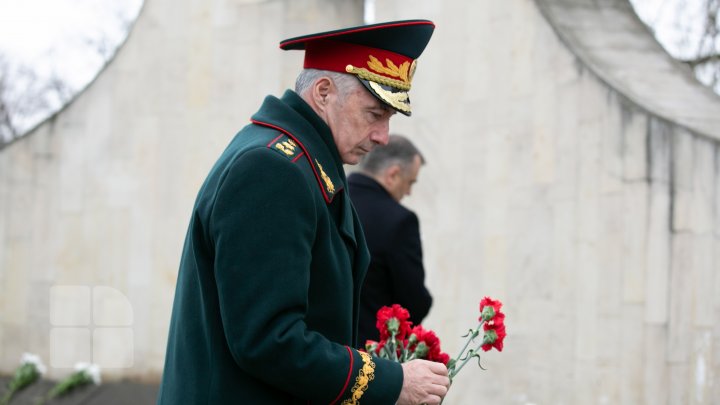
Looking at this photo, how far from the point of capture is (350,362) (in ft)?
7.16

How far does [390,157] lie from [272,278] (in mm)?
2526

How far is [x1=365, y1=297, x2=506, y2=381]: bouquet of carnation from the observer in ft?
8.46

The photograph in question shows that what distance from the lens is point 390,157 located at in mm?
4562

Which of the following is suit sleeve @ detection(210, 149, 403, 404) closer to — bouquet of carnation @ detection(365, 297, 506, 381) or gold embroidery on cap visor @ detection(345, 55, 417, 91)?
gold embroidery on cap visor @ detection(345, 55, 417, 91)

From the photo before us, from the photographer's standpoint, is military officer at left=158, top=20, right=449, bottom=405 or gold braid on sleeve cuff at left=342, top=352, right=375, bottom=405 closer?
military officer at left=158, top=20, right=449, bottom=405

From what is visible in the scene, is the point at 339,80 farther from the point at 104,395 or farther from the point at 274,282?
the point at 104,395

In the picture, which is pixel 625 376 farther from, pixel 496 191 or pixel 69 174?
pixel 69 174

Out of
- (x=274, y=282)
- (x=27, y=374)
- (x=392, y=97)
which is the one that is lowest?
(x=27, y=374)

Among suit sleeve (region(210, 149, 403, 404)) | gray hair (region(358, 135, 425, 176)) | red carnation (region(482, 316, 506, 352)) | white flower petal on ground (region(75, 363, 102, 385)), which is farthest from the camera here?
white flower petal on ground (region(75, 363, 102, 385))

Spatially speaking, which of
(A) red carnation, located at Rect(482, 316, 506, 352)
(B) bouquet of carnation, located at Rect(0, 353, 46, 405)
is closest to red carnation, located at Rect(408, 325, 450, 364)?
(A) red carnation, located at Rect(482, 316, 506, 352)

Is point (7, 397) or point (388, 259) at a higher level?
point (388, 259)
